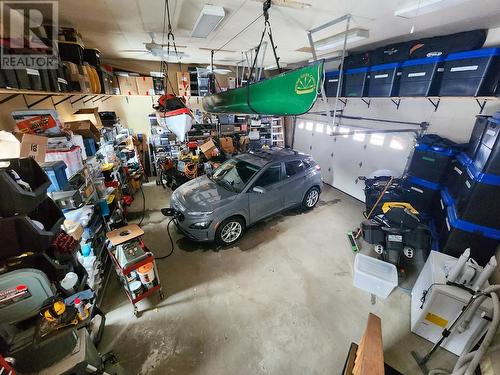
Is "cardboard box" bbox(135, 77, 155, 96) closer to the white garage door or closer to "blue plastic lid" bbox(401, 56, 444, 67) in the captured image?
the white garage door

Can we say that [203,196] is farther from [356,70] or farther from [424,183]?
[356,70]

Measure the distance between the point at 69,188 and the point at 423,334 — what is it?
4.09 metres

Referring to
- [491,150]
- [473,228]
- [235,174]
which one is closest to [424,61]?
[491,150]

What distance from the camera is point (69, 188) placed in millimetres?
2191

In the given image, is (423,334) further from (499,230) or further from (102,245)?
(102,245)

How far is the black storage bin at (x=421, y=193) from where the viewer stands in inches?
130

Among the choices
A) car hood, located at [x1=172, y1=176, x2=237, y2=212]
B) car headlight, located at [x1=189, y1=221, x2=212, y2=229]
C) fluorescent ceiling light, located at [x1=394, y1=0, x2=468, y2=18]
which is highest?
fluorescent ceiling light, located at [x1=394, y1=0, x2=468, y2=18]

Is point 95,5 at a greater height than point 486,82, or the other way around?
point 95,5

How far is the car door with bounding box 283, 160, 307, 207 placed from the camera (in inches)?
158

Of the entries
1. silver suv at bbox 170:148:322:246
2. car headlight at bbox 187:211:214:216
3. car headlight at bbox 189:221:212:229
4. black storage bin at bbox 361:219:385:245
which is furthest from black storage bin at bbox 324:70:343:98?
car headlight at bbox 189:221:212:229

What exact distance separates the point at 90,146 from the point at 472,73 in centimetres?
514

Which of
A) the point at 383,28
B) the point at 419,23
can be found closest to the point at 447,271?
the point at 419,23

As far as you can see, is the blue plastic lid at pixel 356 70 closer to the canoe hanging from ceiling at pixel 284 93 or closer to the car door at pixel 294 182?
the car door at pixel 294 182

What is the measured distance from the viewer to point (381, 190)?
369 cm
